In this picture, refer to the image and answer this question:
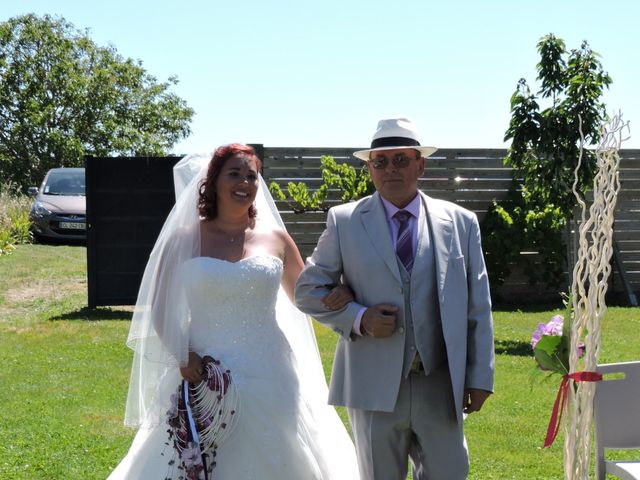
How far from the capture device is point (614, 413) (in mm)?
4031

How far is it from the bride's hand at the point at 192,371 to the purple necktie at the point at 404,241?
1.31m

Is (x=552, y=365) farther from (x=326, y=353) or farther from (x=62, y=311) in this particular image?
(x=62, y=311)

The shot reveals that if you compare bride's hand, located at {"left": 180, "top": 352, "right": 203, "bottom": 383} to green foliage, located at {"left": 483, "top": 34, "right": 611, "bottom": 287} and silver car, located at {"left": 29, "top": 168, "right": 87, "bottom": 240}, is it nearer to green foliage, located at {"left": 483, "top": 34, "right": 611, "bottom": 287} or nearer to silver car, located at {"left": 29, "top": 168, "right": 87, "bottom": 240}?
green foliage, located at {"left": 483, "top": 34, "right": 611, "bottom": 287}

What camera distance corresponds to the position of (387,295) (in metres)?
3.76

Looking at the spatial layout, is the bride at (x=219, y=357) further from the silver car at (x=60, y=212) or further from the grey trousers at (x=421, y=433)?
the silver car at (x=60, y=212)

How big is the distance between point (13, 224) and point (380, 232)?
54.1ft

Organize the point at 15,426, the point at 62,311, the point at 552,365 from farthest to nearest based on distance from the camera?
the point at 62,311, the point at 15,426, the point at 552,365

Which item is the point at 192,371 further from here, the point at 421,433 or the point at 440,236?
the point at 440,236

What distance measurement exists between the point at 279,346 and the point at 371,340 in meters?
1.14

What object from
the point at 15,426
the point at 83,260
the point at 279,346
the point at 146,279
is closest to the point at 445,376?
the point at 279,346

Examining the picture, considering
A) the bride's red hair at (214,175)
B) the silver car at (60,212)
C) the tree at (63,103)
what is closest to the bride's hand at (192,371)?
the bride's red hair at (214,175)

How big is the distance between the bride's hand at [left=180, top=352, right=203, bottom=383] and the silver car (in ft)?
46.5

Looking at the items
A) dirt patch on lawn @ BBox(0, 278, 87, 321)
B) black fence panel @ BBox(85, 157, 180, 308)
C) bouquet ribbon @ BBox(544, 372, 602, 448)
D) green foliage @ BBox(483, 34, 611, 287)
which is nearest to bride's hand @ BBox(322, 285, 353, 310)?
bouquet ribbon @ BBox(544, 372, 602, 448)

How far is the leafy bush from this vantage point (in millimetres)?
17672
